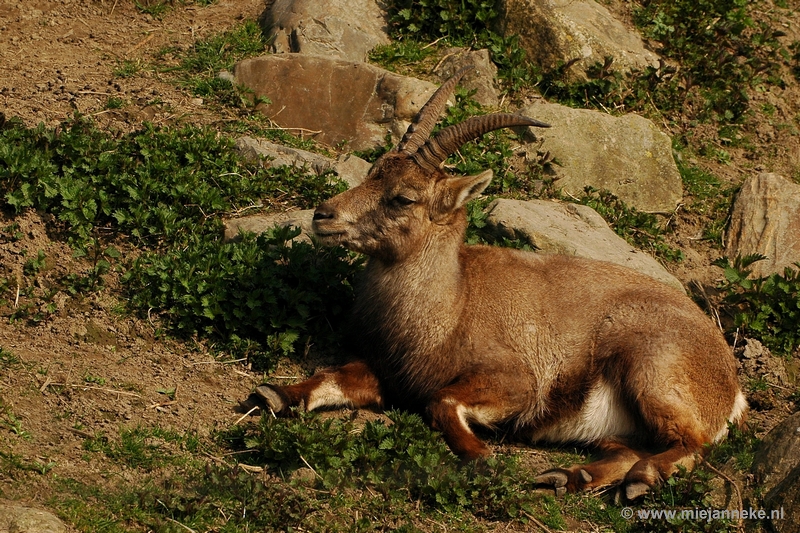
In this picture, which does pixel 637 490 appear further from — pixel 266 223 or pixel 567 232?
pixel 266 223

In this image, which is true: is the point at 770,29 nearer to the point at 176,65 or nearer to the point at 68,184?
the point at 176,65

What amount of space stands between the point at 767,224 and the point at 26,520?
8.49 meters

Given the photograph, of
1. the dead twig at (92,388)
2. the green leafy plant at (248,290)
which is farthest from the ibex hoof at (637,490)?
the dead twig at (92,388)

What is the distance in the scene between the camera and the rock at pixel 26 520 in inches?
184

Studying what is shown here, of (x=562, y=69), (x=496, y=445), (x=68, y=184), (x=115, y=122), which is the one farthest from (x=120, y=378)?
(x=562, y=69)

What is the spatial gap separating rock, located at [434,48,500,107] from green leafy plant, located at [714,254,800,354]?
3688 mm

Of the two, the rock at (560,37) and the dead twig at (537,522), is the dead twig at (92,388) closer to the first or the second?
the dead twig at (537,522)

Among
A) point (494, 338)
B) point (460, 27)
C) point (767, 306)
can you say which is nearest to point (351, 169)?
point (494, 338)

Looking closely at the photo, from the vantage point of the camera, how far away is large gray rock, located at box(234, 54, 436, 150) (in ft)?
34.0

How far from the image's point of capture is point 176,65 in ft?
35.2

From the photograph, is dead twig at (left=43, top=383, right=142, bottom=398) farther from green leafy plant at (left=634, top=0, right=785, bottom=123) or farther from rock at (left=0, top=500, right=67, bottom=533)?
green leafy plant at (left=634, top=0, right=785, bottom=123)

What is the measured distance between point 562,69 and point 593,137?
1.32m

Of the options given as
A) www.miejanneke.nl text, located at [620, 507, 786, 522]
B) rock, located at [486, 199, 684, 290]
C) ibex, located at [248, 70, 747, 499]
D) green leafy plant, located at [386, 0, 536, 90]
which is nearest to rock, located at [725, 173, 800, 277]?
rock, located at [486, 199, 684, 290]

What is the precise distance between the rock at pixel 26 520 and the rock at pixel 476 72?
302 inches
